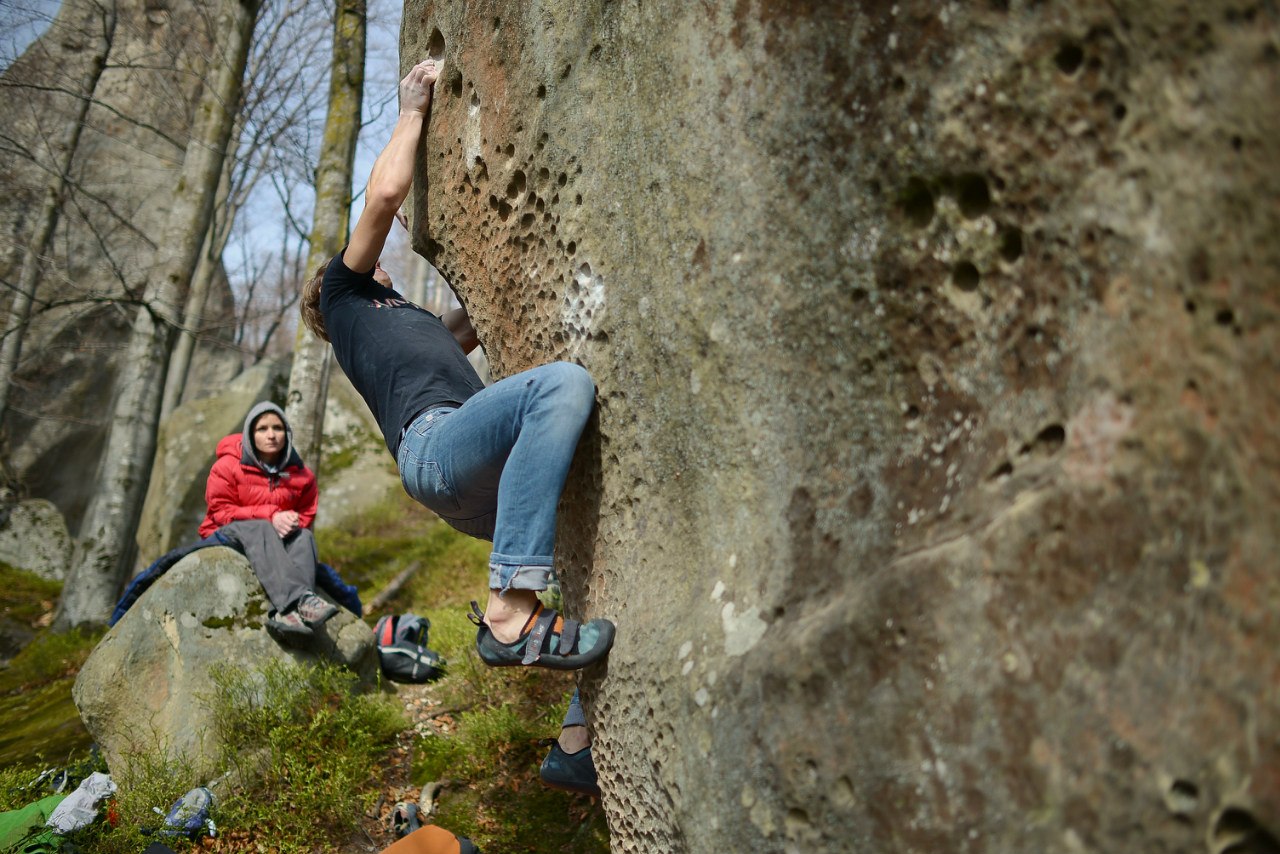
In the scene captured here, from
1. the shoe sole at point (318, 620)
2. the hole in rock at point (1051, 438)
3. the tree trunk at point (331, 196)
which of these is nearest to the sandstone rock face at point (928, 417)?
the hole in rock at point (1051, 438)

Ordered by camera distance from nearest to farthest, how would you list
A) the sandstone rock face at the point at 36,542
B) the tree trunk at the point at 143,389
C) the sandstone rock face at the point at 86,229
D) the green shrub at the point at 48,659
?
the green shrub at the point at 48,659 → the tree trunk at the point at 143,389 → the sandstone rock face at the point at 36,542 → the sandstone rock face at the point at 86,229

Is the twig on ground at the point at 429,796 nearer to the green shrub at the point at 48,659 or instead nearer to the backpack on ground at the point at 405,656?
the backpack on ground at the point at 405,656

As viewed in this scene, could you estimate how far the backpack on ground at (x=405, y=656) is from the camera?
6.11 meters

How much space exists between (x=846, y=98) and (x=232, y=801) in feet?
14.4

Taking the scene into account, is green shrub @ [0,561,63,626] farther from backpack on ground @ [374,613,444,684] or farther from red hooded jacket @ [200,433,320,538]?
backpack on ground @ [374,613,444,684]

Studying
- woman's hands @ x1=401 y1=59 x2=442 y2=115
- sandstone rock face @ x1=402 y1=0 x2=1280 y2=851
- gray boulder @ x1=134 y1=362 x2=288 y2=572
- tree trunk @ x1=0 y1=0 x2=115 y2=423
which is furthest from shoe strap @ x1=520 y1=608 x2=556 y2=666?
tree trunk @ x1=0 y1=0 x2=115 y2=423

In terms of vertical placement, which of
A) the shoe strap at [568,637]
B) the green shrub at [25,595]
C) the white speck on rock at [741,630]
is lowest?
the green shrub at [25,595]

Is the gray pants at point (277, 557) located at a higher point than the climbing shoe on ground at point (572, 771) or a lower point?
lower

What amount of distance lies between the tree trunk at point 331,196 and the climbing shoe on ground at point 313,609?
9.28 ft

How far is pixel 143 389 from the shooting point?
8.95 metres

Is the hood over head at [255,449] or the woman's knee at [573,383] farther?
the hood over head at [255,449]

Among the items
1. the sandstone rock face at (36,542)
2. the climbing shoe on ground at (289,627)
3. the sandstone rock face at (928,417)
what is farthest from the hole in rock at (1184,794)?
the sandstone rock face at (36,542)

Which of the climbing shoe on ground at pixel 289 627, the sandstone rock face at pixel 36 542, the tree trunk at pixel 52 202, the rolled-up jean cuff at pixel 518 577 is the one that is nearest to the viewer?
the rolled-up jean cuff at pixel 518 577

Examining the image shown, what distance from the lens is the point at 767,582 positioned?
7.91 feet
